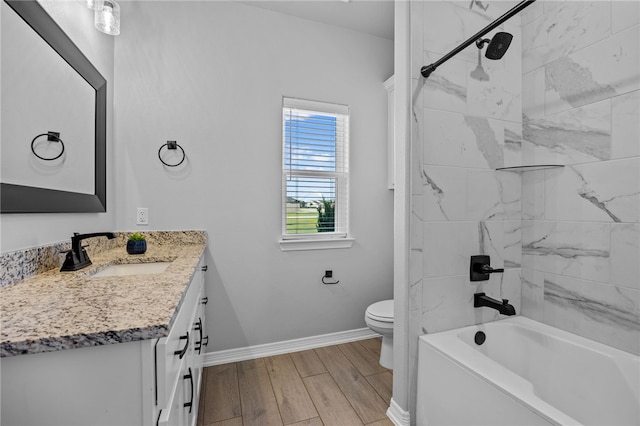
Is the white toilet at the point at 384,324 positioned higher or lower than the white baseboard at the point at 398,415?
higher

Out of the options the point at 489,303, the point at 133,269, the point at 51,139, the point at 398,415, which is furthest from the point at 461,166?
the point at 51,139

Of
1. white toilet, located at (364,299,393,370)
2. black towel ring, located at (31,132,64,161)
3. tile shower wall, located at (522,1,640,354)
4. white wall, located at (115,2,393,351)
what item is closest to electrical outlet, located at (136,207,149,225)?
white wall, located at (115,2,393,351)

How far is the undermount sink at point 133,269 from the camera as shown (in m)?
1.42

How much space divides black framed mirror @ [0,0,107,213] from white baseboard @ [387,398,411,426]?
195cm

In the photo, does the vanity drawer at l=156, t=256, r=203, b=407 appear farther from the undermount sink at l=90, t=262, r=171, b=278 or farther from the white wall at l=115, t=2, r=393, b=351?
the white wall at l=115, t=2, r=393, b=351

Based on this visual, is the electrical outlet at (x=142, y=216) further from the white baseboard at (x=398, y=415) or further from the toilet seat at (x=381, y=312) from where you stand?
the white baseboard at (x=398, y=415)

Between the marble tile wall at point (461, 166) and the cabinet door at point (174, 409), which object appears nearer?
the cabinet door at point (174, 409)

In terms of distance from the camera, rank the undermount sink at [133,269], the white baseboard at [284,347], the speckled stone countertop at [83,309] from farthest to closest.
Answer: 1. the white baseboard at [284,347]
2. the undermount sink at [133,269]
3. the speckled stone countertop at [83,309]

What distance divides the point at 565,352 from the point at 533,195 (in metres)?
0.83

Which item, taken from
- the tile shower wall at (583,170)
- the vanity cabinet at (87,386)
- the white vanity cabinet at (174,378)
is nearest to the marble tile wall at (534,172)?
the tile shower wall at (583,170)

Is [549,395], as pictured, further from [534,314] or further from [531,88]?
[531,88]

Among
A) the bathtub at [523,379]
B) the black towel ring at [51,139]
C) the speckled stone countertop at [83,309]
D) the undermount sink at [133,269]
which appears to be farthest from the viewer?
the undermount sink at [133,269]

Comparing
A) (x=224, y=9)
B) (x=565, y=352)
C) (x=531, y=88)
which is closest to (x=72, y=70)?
(x=224, y=9)

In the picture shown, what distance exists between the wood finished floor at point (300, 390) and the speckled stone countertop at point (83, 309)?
3.33 ft
